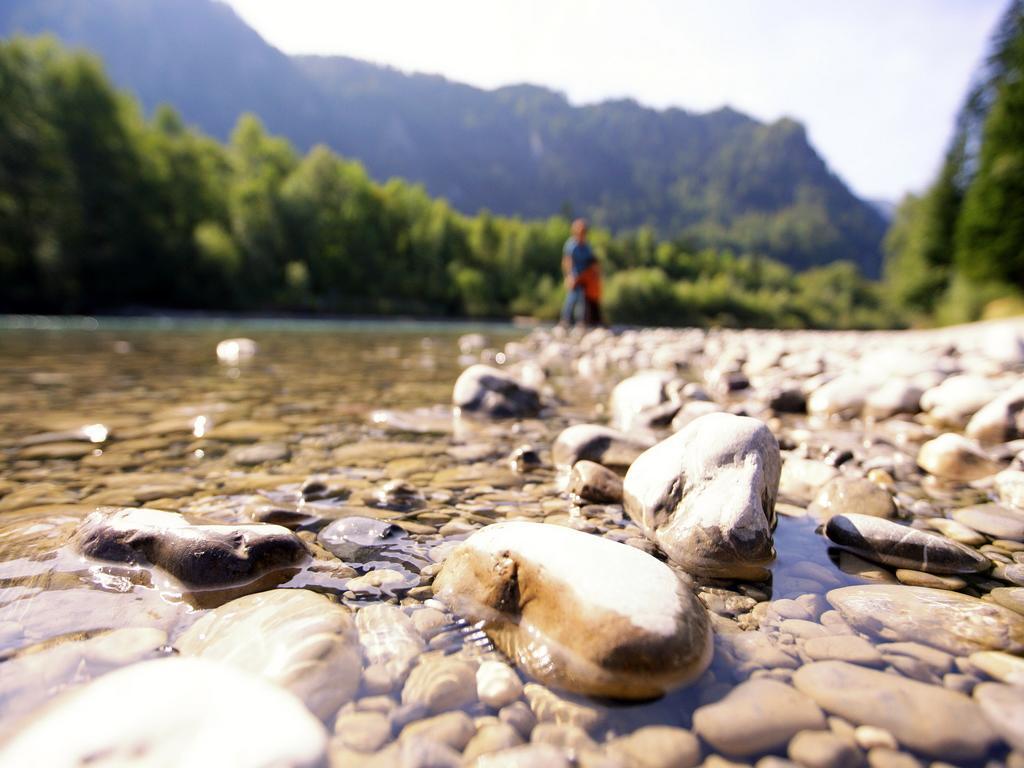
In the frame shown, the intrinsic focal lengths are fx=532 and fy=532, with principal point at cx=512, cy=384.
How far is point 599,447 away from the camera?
2.49 meters

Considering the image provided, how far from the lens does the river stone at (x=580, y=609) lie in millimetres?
1027

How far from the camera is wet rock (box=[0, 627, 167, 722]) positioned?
0.94 meters

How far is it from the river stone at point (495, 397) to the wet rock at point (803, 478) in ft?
5.87

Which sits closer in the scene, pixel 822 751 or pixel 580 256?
pixel 822 751

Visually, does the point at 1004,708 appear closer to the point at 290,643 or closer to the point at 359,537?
the point at 290,643

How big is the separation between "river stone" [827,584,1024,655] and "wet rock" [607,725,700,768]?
622 mm

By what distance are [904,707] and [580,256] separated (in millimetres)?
12308

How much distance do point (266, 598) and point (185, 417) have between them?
2.63 metres

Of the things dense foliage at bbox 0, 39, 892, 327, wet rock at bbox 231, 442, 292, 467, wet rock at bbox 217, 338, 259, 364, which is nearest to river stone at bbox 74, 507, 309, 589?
wet rock at bbox 231, 442, 292, 467

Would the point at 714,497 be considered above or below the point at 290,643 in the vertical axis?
above

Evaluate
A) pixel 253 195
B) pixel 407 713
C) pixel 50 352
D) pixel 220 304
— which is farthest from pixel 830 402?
pixel 253 195

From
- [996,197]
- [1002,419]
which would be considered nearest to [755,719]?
[1002,419]

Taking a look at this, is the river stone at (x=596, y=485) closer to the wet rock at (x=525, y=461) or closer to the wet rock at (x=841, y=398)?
the wet rock at (x=525, y=461)

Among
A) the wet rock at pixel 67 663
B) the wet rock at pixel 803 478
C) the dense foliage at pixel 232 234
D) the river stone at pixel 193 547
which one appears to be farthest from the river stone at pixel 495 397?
the dense foliage at pixel 232 234
